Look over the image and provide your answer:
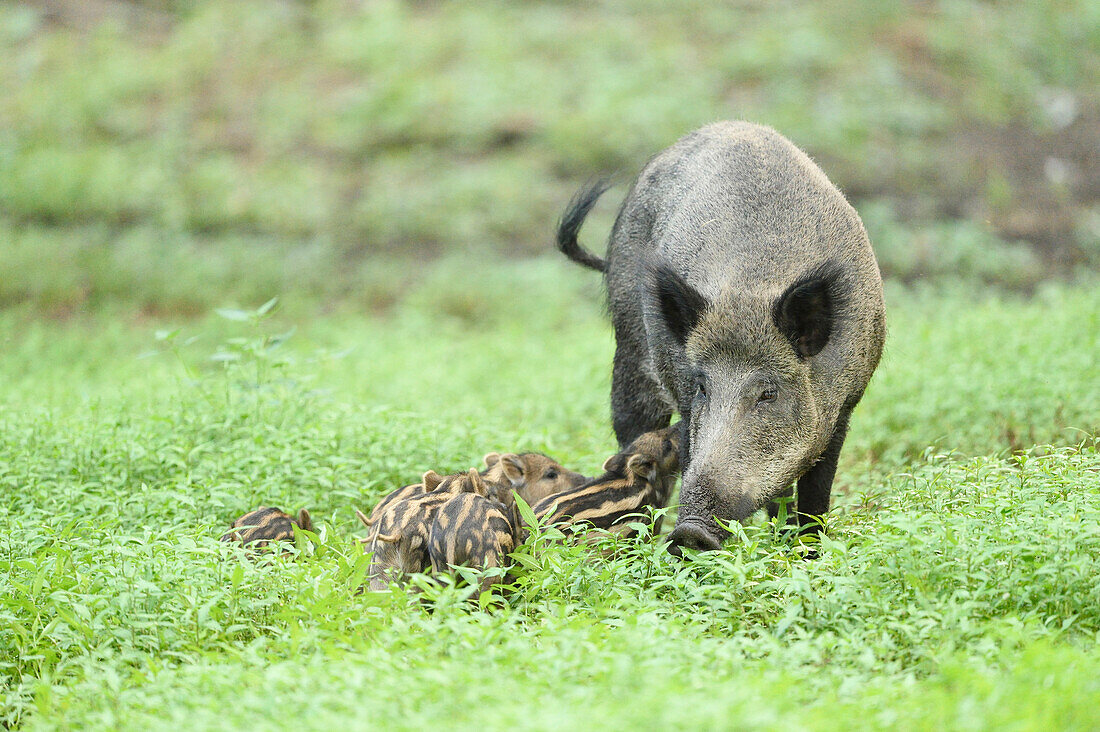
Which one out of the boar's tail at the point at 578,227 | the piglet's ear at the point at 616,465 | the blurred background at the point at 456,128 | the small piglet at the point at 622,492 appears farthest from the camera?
the blurred background at the point at 456,128

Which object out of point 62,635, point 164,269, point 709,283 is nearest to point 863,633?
point 709,283

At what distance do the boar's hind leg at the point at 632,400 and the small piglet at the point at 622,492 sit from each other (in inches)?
21.9

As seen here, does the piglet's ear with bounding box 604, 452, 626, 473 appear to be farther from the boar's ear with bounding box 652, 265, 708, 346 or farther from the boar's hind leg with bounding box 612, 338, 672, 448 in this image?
the boar's hind leg with bounding box 612, 338, 672, 448

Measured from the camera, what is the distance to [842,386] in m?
4.79

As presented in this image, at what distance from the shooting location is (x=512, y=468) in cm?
532

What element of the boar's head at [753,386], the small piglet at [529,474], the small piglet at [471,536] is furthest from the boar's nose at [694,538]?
the small piglet at [529,474]

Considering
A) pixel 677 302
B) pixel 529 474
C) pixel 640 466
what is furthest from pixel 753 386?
pixel 529 474

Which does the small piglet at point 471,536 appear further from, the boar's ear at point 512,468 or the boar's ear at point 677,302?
the boar's ear at point 677,302

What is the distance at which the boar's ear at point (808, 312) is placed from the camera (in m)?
4.53

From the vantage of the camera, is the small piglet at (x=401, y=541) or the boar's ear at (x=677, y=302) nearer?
the small piglet at (x=401, y=541)

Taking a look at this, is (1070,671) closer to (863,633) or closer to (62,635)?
(863,633)

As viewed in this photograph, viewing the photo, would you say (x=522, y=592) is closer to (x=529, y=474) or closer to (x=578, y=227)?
(x=529, y=474)

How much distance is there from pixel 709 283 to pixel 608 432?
2484 millimetres

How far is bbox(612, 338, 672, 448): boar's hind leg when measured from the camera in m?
5.83
